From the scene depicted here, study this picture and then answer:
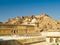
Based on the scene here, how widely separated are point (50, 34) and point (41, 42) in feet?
3.26

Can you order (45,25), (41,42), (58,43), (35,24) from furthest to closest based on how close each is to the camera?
(45,25) < (35,24) < (41,42) < (58,43)

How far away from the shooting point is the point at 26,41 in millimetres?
11562

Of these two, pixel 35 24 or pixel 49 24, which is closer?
pixel 35 24

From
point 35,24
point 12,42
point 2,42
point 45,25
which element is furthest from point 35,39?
point 45,25

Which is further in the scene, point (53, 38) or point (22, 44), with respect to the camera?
point (53, 38)

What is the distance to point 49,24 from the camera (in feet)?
138

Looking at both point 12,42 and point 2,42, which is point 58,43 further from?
point 2,42

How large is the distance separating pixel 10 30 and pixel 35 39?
312 cm

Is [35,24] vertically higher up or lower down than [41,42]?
higher up

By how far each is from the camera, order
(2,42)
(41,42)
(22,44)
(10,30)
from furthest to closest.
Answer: (10,30)
(41,42)
(22,44)
(2,42)

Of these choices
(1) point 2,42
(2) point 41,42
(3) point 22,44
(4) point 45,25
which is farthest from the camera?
(4) point 45,25

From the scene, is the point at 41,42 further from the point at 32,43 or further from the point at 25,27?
the point at 25,27

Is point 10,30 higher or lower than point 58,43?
higher

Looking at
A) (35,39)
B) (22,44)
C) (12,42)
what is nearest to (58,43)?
(35,39)
